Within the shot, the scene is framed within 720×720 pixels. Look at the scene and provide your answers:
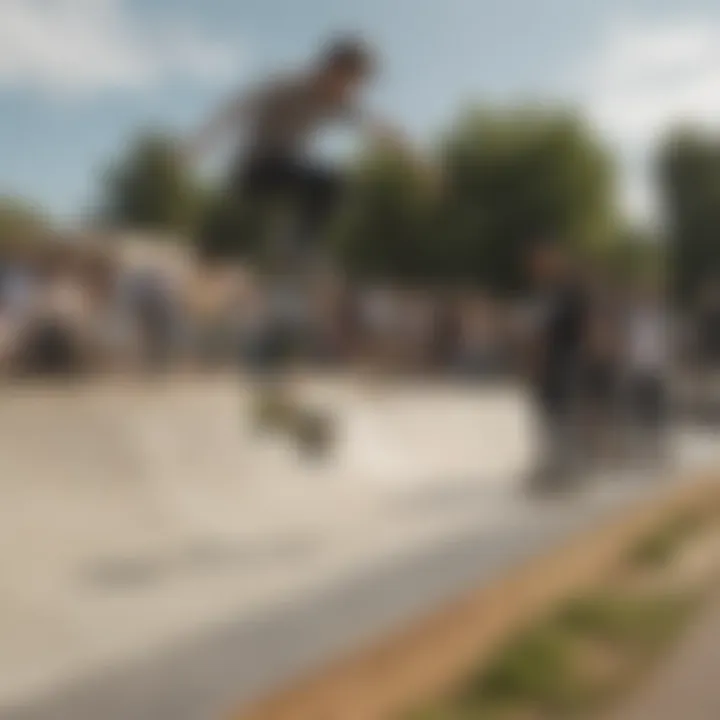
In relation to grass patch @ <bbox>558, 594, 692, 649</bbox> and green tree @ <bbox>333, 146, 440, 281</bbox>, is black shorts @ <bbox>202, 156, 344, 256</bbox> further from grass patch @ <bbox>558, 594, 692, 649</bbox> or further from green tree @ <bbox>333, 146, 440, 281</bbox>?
grass patch @ <bbox>558, 594, 692, 649</bbox>

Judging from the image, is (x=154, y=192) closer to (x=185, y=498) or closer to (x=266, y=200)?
(x=266, y=200)

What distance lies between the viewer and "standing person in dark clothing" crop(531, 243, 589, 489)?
942 mm

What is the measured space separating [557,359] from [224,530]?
366mm

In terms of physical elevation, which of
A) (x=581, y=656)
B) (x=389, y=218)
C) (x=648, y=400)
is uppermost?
(x=389, y=218)

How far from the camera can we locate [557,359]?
103 cm

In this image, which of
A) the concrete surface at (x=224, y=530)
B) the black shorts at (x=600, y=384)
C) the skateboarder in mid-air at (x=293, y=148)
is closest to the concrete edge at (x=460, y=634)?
the concrete surface at (x=224, y=530)

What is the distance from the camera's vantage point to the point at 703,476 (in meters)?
1.22

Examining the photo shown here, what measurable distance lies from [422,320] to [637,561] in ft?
1.37

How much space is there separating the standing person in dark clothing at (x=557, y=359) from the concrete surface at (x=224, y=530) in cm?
3

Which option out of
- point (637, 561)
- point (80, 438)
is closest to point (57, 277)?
point (80, 438)

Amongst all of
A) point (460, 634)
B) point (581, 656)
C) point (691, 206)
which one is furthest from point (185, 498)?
point (691, 206)

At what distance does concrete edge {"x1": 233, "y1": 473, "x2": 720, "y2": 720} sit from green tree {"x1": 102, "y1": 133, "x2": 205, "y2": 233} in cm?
38

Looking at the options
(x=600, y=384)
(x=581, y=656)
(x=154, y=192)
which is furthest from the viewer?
(x=600, y=384)

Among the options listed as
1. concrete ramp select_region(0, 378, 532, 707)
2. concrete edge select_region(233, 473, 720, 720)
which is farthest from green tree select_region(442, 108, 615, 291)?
concrete edge select_region(233, 473, 720, 720)
